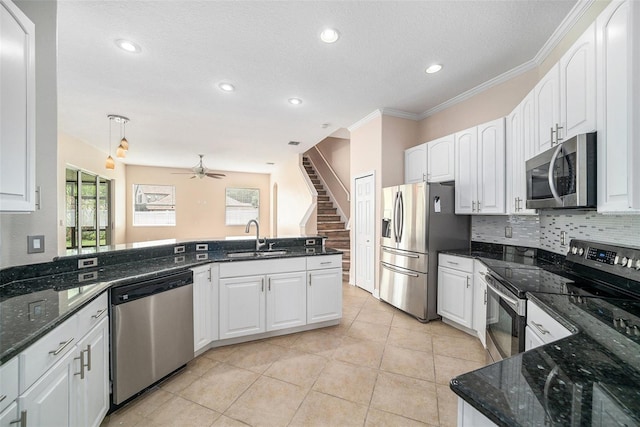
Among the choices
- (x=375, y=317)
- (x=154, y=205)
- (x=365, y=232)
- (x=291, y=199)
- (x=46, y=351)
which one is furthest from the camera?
(x=154, y=205)

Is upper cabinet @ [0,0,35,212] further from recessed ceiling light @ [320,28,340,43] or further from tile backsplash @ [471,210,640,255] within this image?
tile backsplash @ [471,210,640,255]

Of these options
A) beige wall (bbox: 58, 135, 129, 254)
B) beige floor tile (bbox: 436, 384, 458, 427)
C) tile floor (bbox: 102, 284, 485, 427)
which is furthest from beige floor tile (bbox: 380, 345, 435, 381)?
beige wall (bbox: 58, 135, 129, 254)

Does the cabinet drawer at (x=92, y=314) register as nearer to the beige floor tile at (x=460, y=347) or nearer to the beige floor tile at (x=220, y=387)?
the beige floor tile at (x=220, y=387)

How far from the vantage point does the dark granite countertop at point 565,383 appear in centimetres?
60

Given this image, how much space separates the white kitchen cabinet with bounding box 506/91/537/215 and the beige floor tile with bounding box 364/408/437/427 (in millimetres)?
1999

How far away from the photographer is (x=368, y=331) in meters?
2.99

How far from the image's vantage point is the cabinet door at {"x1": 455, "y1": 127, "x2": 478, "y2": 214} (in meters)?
3.05

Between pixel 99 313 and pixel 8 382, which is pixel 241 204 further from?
pixel 8 382

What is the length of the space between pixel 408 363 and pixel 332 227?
4423 millimetres

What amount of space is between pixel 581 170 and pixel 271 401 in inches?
95.6

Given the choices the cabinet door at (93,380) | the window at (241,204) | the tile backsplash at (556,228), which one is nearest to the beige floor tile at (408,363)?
the tile backsplash at (556,228)

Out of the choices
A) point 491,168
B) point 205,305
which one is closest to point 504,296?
point 491,168

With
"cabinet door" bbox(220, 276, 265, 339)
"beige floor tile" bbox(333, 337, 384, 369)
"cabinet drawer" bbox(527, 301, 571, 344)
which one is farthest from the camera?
"cabinet door" bbox(220, 276, 265, 339)

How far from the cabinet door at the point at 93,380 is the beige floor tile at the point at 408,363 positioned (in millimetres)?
1962
